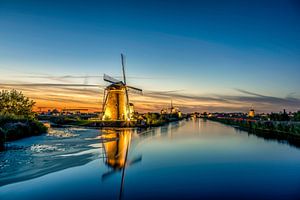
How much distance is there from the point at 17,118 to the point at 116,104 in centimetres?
2126

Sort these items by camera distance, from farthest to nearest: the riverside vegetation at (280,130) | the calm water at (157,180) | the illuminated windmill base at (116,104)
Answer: the illuminated windmill base at (116,104) → the riverside vegetation at (280,130) → the calm water at (157,180)

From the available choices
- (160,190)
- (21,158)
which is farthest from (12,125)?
(160,190)


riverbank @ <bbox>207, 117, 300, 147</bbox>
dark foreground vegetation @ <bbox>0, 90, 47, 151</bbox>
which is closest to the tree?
dark foreground vegetation @ <bbox>0, 90, 47, 151</bbox>

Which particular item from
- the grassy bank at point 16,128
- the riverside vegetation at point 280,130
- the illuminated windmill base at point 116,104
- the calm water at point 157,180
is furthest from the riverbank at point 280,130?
the grassy bank at point 16,128

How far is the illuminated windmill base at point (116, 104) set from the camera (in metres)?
46.7

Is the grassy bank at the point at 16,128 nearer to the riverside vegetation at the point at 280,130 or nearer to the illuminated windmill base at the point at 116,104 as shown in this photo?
the illuminated windmill base at the point at 116,104

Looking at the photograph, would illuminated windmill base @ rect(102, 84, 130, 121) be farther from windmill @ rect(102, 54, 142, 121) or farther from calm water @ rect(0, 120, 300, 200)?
calm water @ rect(0, 120, 300, 200)

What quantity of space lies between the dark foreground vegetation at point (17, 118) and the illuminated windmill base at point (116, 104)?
1493 centimetres

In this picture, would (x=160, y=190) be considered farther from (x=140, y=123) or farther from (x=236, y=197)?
(x=140, y=123)

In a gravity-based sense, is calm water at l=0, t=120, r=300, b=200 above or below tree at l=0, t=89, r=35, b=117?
below

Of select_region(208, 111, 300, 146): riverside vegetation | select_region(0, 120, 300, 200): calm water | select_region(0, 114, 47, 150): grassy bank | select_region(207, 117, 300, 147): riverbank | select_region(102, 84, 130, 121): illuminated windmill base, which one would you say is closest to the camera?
select_region(0, 120, 300, 200): calm water

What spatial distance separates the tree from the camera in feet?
106

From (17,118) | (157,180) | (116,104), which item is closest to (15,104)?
(17,118)

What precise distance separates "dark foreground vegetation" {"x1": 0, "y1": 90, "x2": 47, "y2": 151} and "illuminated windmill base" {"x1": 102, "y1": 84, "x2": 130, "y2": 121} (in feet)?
49.0
